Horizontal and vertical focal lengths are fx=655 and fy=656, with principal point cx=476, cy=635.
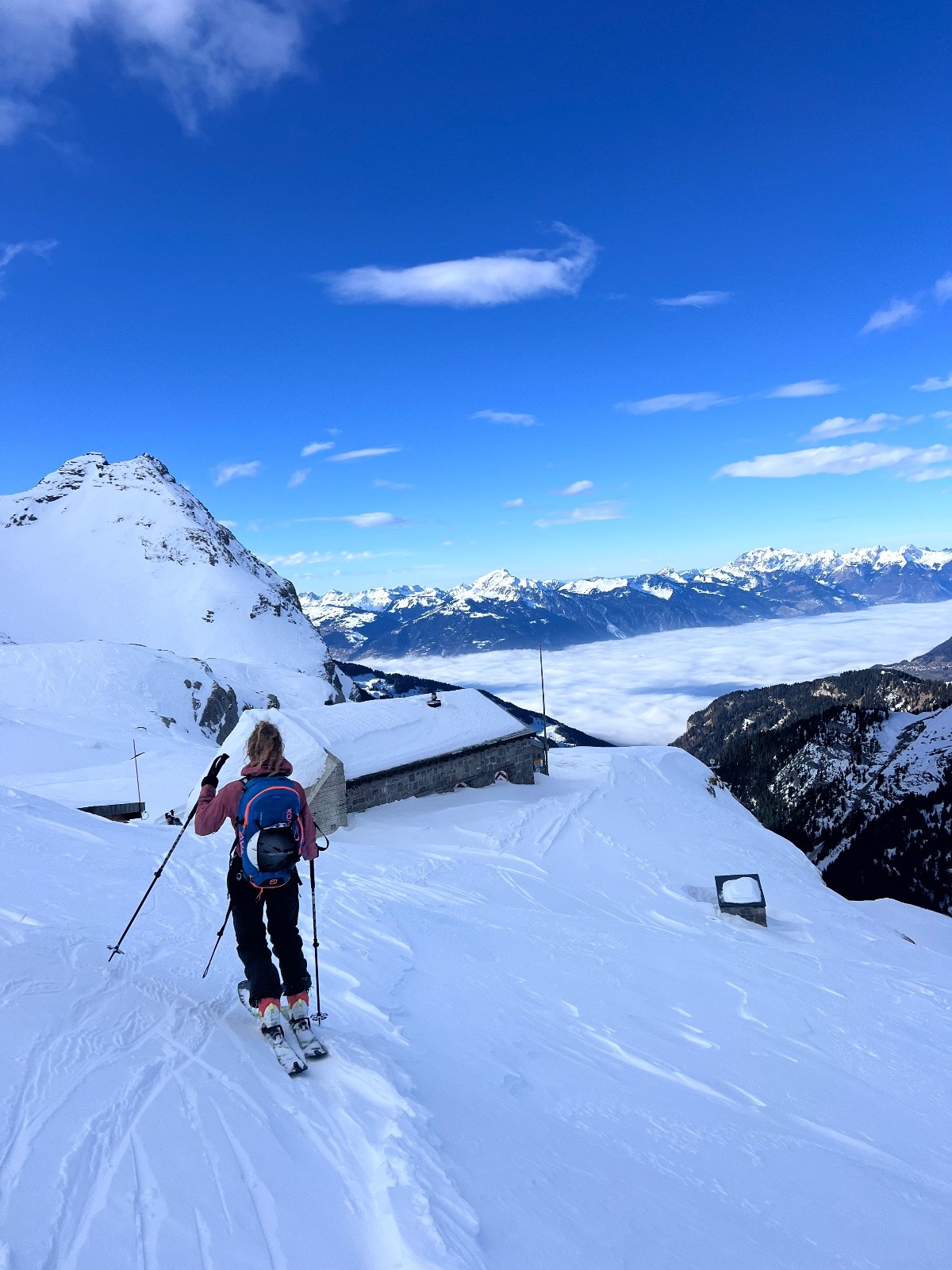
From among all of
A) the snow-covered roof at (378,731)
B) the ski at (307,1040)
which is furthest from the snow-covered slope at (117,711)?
the ski at (307,1040)

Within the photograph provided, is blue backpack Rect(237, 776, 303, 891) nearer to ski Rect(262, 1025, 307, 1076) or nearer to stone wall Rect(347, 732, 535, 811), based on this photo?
ski Rect(262, 1025, 307, 1076)

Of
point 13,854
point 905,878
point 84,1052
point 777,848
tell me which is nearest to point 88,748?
point 13,854

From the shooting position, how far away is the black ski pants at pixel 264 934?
5.06 meters

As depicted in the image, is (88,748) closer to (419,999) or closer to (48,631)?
(419,999)

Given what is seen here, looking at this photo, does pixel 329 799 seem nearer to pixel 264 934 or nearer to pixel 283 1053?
pixel 264 934

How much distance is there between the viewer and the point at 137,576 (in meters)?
119

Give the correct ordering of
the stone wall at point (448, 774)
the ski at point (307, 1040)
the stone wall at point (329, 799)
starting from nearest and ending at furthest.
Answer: the ski at point (307, 1040)
the stone wall at point (329, 799)
the stone wall at point (448, 774)

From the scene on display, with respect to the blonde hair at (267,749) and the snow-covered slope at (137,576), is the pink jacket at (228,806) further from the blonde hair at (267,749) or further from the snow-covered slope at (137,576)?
the snow-covered slope at (137,576)

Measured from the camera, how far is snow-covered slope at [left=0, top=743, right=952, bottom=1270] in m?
3.19

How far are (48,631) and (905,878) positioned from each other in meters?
127

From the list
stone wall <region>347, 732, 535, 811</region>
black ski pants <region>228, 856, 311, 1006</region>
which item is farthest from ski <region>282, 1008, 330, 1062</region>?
stone wall <region>347, 732, 535, 811</region>

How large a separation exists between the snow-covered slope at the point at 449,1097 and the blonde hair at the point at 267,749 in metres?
2.05

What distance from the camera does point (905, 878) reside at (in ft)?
250

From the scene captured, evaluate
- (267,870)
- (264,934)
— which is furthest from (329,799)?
(267,870)
